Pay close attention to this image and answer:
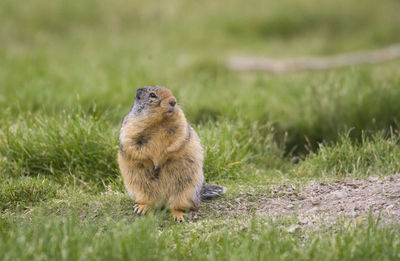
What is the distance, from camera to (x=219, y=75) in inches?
384

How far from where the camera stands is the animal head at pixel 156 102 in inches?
163

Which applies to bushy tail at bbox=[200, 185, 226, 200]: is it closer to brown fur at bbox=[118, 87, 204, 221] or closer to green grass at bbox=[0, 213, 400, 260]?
brown fur at bbox=[118, 87, 204, 221]

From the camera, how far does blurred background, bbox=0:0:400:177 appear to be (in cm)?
689

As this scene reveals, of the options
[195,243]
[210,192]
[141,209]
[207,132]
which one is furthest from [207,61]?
[195,243]

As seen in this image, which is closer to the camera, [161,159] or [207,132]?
[161,159]

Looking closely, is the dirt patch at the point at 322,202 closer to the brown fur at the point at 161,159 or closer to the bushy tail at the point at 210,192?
the bushy tail at the point at 210,192

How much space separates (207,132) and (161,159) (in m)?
1.73

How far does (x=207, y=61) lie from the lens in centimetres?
1007

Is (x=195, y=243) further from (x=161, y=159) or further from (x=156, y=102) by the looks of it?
(x=156, y=102)

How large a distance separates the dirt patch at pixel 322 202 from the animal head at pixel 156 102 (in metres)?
0.87

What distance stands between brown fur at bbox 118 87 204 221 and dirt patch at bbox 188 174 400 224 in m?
0.22

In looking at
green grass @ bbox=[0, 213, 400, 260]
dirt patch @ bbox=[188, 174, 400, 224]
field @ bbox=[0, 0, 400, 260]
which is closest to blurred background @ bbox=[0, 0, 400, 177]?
field @ bbox=[0, 0, 400, 260]

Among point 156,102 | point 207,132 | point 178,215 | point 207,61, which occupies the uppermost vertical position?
point 156,102

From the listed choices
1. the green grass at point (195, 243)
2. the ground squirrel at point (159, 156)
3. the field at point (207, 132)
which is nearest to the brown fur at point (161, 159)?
the ground squirrel at point (159, 156)
